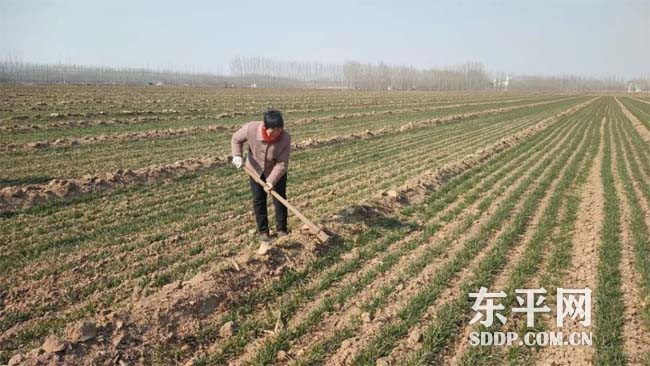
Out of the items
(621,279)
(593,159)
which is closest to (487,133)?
(593,159)

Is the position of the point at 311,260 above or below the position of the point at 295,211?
below

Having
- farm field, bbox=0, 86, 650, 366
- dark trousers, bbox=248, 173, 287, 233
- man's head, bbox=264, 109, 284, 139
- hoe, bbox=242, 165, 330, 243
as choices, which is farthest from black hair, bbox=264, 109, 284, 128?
farm field, bbox=0, 86, 650, 366

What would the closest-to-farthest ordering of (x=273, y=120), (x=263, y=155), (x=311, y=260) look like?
(x=273, y=120), (x=311, y=260), (x=263, y=155)

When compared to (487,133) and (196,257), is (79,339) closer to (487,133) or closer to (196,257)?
(196,257)

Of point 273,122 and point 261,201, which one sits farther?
point 261,201

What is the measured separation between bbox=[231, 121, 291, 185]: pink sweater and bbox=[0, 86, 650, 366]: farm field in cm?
109

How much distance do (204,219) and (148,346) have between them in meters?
3.74

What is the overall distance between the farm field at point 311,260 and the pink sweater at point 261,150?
1.09 metres

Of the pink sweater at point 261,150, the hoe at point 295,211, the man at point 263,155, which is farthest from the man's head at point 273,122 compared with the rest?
the hoe at point 295,211

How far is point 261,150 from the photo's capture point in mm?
5844

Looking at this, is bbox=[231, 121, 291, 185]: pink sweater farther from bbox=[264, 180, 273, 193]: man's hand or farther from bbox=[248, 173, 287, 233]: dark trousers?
bbox=[248, 173, 287, 233]: dark trousers

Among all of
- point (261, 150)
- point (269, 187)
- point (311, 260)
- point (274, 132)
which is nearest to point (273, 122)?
point (274, 132)

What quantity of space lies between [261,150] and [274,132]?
41 centimetres

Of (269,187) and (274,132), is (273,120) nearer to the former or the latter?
(274,132)
